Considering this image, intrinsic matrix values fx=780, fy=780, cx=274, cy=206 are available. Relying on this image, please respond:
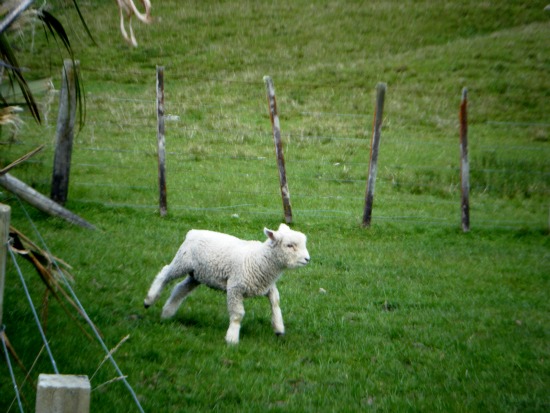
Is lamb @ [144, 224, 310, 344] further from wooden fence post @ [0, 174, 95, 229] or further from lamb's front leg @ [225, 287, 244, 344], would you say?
wooden fence post @ [0, 174, 95, 229]

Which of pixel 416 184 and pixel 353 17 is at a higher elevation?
pixel 353 17

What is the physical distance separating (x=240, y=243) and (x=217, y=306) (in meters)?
0.94

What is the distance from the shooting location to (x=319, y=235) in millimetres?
10930

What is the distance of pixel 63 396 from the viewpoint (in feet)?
7.97

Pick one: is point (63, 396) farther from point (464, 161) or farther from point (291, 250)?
point (464, 161)

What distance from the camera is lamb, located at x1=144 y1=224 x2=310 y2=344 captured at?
6.28 metres

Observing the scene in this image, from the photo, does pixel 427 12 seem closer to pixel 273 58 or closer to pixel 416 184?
pixel 273 58

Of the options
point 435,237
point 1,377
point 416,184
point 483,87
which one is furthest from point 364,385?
point 483,87

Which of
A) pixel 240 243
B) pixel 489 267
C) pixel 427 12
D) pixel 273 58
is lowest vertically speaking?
pixel 489 267

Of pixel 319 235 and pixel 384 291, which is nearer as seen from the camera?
pixel 384 291

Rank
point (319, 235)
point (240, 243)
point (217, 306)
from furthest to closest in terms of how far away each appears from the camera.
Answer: point (319, 235), point (217, 306), point (240, 243)

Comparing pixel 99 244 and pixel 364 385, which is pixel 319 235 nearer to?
pixel 99 244

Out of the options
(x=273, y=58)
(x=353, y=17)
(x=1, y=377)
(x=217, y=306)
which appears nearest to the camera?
(x=1, y=377)

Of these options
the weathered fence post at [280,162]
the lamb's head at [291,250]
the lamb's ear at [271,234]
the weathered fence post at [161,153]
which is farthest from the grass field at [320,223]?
the lamb's ear at [271,234]
